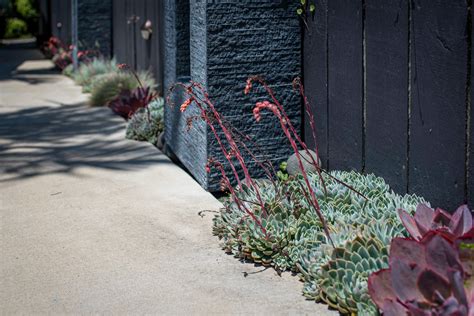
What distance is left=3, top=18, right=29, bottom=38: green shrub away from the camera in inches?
→ 1041

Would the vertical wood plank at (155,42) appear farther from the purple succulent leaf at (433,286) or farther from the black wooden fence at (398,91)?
the purple succulent leaf at (433,286)

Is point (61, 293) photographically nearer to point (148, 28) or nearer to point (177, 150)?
point (177, 150)

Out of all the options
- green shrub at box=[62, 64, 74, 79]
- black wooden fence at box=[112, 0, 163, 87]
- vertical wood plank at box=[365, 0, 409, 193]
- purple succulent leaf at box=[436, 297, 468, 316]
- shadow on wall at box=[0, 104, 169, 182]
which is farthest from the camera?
green shrub at box=[62, 64, 74, 79]

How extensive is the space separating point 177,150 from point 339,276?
12.6 feet

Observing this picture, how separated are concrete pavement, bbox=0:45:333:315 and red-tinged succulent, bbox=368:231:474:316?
26.7 inches

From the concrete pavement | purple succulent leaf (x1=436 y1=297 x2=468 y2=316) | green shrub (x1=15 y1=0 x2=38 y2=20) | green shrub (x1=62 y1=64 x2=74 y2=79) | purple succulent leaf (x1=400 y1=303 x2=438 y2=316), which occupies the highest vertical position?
green shrub (x1=15 y1=0 x2=38 y2=20)

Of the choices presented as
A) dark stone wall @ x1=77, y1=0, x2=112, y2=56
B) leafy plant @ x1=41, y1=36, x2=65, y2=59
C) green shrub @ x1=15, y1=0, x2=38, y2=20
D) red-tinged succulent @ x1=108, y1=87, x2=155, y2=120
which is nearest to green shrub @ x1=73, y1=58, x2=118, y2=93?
dark stone wall @ x1=77, y1=0, x2=112, y2=56

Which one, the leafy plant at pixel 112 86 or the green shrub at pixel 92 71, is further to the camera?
the green shrub at pixel 92 71

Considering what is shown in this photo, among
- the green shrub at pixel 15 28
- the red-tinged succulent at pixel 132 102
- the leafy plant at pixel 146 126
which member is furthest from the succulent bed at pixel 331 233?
the green shrub at pixel 15 28

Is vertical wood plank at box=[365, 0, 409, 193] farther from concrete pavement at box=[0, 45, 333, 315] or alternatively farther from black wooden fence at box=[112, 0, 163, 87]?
black wooden fence at box=[112, 0, 163, 87]

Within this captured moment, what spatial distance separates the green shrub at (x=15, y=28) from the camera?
2645cm

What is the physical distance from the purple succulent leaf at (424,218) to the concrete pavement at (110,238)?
623 mm

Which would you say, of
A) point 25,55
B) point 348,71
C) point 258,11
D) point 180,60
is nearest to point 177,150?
point 180,60

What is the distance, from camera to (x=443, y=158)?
5.14 meters
